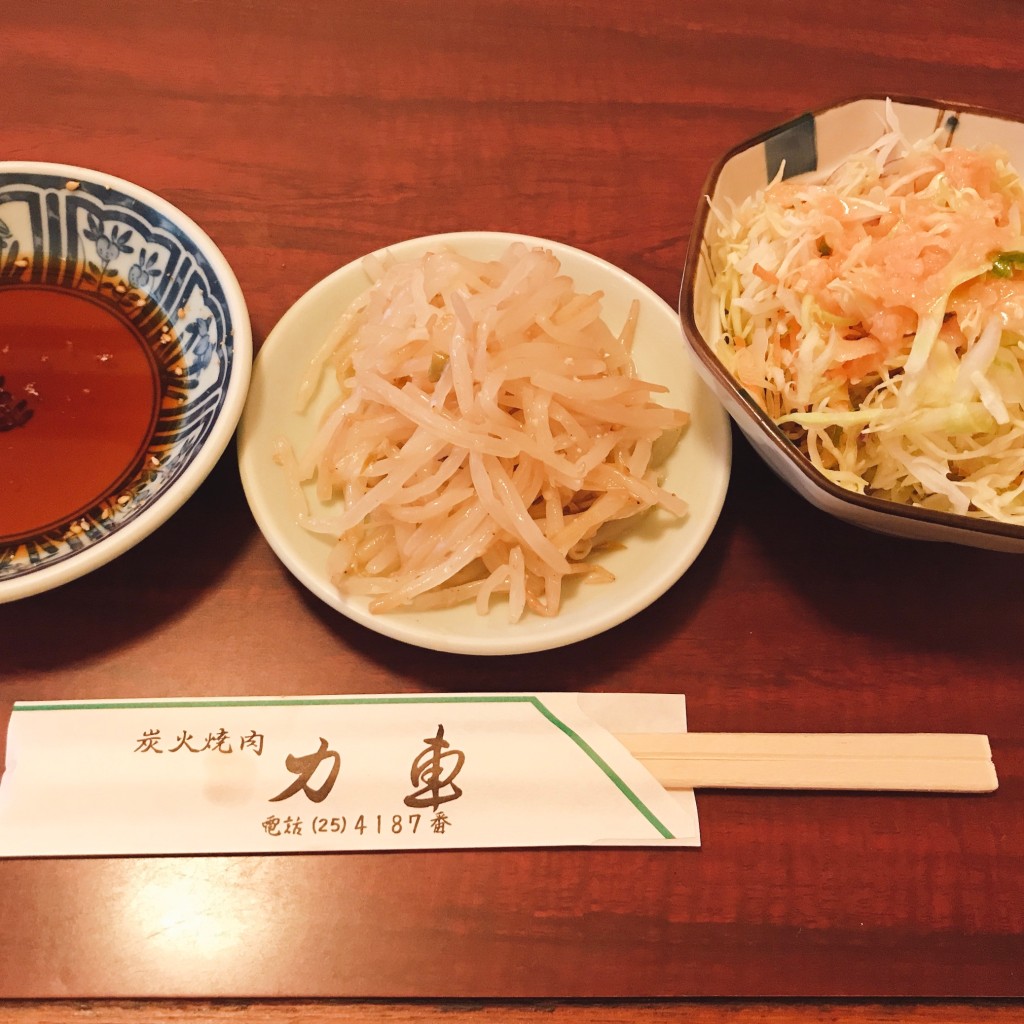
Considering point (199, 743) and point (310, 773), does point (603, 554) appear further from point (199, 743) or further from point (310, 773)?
point (199, 743)

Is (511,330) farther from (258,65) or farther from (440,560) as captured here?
(258,65)

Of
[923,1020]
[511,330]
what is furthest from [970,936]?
[511,330]

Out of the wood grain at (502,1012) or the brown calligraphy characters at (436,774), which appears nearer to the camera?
the wood grain at (502,1012)

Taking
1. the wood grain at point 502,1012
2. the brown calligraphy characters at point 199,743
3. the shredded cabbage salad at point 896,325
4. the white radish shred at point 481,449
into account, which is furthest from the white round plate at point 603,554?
the wood grain at point 502,1012

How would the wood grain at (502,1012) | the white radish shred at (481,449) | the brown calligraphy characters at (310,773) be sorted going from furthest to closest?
the white radish shred at (481,449) → the brown calligraphy characters at (310,773) → the wood grain at (502,1012)

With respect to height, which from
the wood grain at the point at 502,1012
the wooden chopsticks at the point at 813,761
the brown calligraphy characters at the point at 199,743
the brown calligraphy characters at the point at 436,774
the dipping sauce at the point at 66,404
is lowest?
the wood grain at the point at 502,1012

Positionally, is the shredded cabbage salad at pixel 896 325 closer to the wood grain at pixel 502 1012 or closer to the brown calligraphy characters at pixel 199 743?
the wood grain at pixel 502 1012

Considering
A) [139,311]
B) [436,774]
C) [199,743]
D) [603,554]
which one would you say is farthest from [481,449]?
[139,311]
